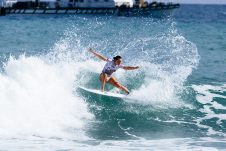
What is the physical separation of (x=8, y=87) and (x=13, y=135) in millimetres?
3119

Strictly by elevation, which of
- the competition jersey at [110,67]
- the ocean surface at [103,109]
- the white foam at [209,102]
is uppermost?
the competition jersey at [110,67]

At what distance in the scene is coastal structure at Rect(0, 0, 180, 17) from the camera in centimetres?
7525

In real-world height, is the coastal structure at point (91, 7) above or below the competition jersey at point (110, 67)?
below

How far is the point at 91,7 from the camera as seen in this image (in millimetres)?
77438

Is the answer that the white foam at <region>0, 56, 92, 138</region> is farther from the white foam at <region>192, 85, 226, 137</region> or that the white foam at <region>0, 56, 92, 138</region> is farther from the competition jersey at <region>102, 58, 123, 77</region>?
the white foam at <region>192, 85, 226, 137</region>

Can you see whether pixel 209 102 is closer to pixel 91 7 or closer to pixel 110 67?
pixel 110 67

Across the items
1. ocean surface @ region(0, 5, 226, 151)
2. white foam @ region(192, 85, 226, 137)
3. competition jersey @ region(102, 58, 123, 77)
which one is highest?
competition jersey @ region(102, 58, 123, 77)

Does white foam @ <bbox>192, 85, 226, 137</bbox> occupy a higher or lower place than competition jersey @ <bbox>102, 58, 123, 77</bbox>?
lower

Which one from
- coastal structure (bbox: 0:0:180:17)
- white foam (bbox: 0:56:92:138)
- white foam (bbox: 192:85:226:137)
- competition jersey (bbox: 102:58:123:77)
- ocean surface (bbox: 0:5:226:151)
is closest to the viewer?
ocean surface (bbox: 0:5:226:151)

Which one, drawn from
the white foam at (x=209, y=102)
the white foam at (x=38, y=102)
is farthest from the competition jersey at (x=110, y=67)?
the white foam at (x=209, y=102)

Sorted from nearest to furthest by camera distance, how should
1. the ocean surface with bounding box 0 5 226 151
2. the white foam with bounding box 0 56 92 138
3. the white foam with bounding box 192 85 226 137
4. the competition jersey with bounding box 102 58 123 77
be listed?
the ocean surface with bounding box 0 5 226 151 → the white foam with bounding box 0 56 92 138 → the white foam with bounding box 192 85 226 137 → the competition jersey with bounding box 102 58 123 77

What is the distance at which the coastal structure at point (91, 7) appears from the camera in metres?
75.2

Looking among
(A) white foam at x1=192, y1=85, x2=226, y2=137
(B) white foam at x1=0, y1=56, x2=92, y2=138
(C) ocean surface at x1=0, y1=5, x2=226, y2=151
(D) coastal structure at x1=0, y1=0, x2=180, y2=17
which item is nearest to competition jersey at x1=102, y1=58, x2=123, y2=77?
(C) ocean surface at x1=0, y1=5, x2=226, y2=151

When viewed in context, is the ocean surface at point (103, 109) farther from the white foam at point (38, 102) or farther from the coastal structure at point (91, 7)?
the coastal structure at point (91, 7)
